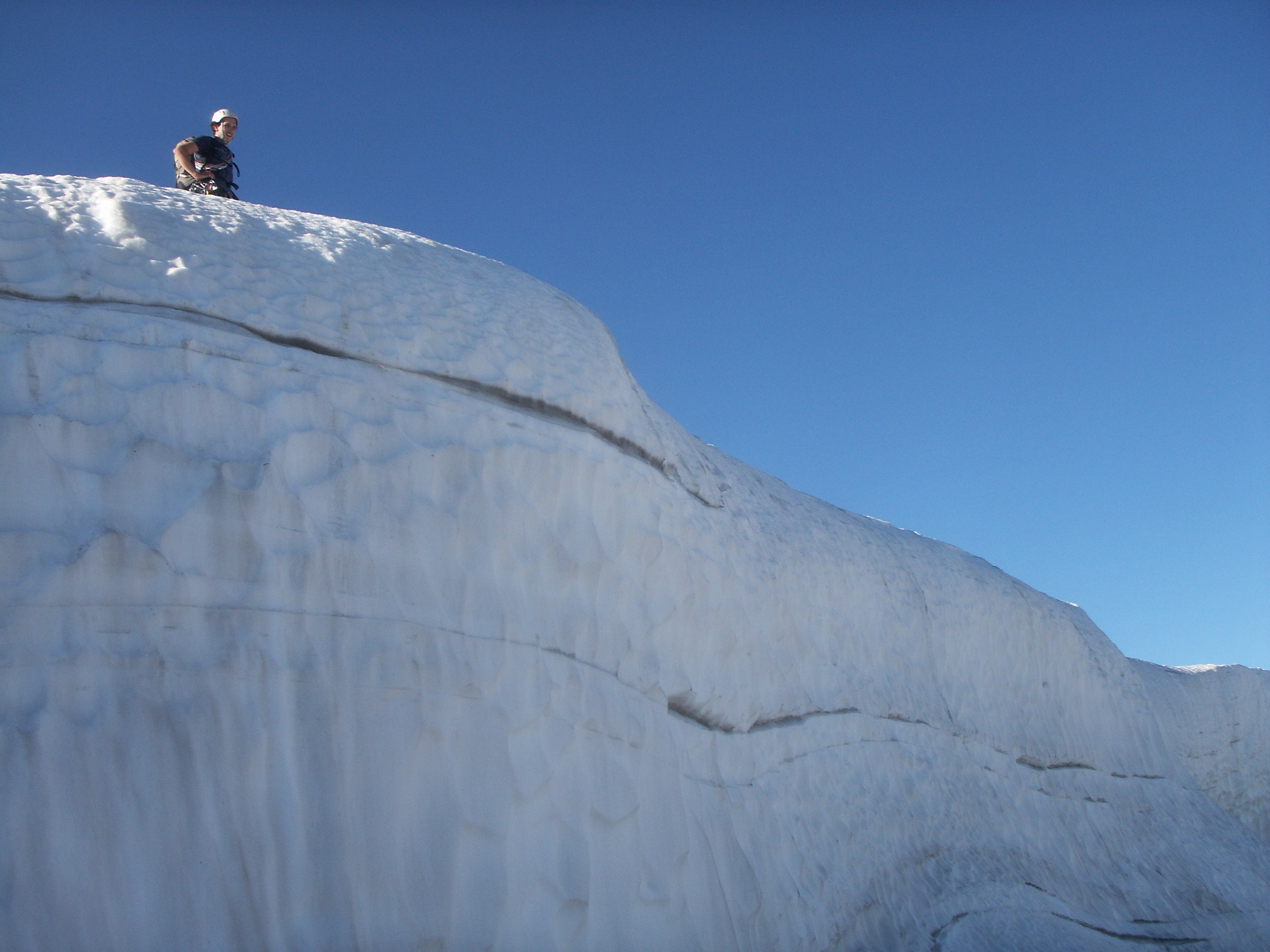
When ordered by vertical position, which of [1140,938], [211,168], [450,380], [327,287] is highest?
[211,168]

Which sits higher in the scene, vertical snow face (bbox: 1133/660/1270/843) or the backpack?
the backpack

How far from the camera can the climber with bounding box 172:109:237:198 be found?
16.0ft

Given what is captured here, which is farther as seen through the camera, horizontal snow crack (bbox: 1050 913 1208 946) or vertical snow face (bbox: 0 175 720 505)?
horizontal snow crack (bbox: 1050 913 1208 946)

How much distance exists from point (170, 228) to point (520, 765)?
2.23 meters

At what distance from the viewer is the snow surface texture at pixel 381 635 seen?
8.57ft

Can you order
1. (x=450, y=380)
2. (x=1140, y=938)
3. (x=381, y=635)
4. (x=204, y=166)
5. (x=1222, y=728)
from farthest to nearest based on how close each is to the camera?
1. (x=1222, y=728)
2. (x=1140, y=938)
3. (x=204, y=166)
4. (x=450, y=380)
5. (x=381, y=635)

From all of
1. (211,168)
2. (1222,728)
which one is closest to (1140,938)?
(1222,728)

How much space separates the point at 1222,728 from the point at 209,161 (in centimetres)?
973

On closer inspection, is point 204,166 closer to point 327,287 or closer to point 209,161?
point 209,161

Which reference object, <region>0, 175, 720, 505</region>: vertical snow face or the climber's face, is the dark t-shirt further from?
<region>0, 175, 720, 505</region>: vertical snow face

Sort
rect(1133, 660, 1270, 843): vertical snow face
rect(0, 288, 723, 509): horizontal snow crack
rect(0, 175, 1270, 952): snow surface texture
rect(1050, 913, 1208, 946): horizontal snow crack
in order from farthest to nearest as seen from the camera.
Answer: rect(1133, 660, 1270, 843): vertical snow face → rect(1050, 913, 1208, 946): horizontal snow crack → rect(0, 288, 723, 509): horizontal snow crack → rect(0, 175, 1270, 952): snow surface texture

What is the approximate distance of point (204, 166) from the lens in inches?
Answer: 192

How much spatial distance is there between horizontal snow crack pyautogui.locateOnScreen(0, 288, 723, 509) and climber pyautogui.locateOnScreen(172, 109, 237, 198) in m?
1.88

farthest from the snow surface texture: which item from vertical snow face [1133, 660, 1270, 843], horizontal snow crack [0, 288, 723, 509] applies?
vertical snow face [1133, 660, 1270, 843]
